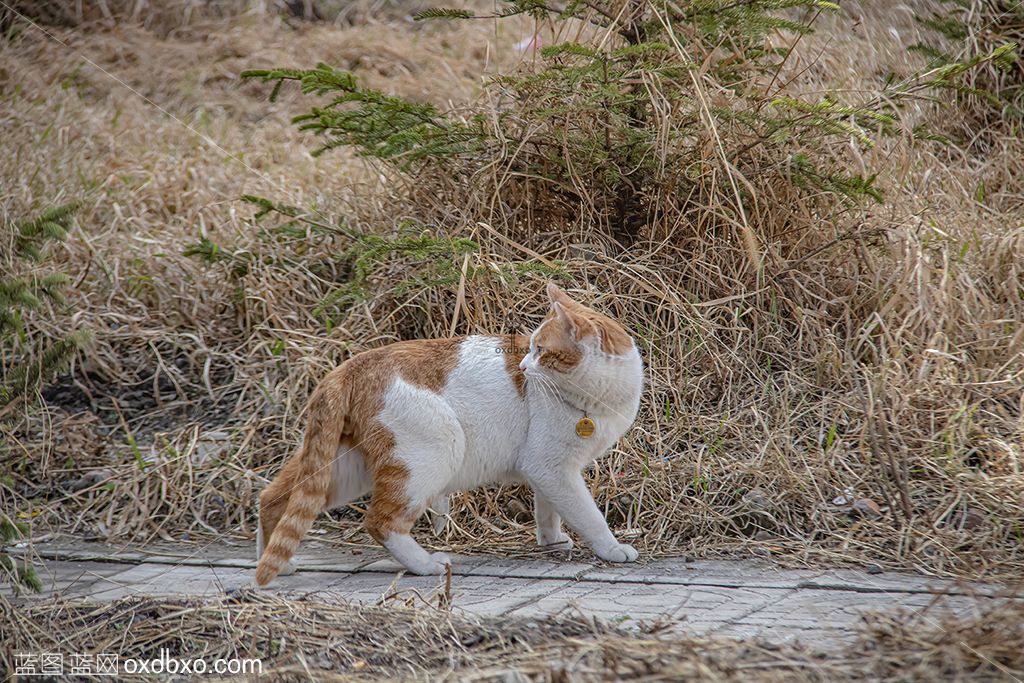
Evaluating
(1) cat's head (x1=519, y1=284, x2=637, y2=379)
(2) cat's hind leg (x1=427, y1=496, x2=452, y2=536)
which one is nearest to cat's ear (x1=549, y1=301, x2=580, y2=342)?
(1) cat's head (x1=519, y1=284, x2=637, y2=379)

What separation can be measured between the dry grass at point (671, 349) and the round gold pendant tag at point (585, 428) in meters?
0.53

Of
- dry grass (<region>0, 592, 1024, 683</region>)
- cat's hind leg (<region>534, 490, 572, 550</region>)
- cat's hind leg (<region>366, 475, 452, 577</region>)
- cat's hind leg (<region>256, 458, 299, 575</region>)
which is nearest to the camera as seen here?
dry grass (<region>0, 592, 1024, 683</region>)

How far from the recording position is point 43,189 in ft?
20.7

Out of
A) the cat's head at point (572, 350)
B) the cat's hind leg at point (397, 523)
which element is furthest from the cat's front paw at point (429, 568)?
the cat's head at point (572, 350)

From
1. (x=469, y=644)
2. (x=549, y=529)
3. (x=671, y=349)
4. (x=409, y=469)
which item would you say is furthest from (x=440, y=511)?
(x=469, y=644)

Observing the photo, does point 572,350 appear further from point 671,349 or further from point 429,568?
point 671,349

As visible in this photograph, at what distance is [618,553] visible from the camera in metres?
3.63

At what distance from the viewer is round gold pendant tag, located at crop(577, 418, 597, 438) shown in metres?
3.65

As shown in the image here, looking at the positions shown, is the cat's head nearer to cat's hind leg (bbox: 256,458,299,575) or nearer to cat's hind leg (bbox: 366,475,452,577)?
cat's hind leg (bbox: 366,475,452,577)

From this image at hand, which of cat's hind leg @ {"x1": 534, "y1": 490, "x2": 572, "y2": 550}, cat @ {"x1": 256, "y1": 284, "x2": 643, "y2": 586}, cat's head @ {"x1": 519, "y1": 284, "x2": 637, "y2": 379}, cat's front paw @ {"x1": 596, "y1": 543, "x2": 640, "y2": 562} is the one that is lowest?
cat's hind leg @ {"x1": 534, "y1": 490, "x2": 572, "y2": 550}

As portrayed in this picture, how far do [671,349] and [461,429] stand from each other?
4.30ft

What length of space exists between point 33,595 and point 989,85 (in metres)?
5.76

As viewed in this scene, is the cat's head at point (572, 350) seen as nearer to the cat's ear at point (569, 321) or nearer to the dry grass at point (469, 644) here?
the cat's ear at point (569, 321)

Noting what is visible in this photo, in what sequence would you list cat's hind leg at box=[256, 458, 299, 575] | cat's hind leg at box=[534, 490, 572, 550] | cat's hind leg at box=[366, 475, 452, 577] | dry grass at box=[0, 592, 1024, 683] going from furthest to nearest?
cat's hind leg at box=[534, 490, 572, 550]
cat's hind leg at box=[256, 458, 299, 575]
cat's hind leg at box=[366, 475, 452, 577]
dry grass at box=[0, 592, 1024, 683]
